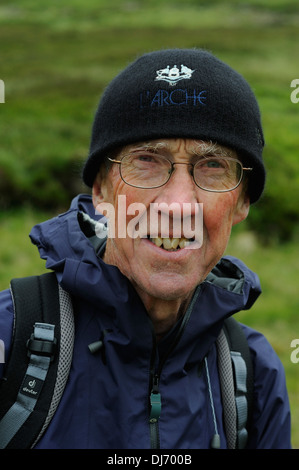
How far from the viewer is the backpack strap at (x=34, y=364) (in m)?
2.82

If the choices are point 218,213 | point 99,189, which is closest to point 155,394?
point 218,213

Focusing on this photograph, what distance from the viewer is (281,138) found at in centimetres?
2184

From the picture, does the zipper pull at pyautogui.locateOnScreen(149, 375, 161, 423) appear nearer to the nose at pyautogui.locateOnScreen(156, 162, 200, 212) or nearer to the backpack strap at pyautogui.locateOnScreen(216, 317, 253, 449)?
the backpack strap at pyautogui.locateOnScreen(216, 317, 253, 449)

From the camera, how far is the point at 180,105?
3207 mm

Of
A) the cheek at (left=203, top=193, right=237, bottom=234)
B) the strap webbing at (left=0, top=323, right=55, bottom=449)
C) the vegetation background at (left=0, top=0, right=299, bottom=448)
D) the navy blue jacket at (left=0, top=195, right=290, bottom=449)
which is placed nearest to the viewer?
the strap webbing at (left=0, top=323, right=55, bottom=449)

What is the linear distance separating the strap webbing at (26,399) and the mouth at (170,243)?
0.80 m

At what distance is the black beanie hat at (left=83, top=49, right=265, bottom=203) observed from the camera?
320 centimetres

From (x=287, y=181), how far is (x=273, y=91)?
1143 cm

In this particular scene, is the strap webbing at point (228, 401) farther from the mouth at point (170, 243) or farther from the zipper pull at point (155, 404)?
the mouth at point (170, 243)

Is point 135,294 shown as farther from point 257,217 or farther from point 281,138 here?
point 281,138

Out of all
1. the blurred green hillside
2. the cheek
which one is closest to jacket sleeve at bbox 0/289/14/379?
the cheek

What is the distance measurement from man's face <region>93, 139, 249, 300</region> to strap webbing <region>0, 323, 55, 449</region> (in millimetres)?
689

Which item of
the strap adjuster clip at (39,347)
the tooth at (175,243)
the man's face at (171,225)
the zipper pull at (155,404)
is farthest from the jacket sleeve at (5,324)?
the tooth at (175,243)

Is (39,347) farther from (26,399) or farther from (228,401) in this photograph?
(228,401)
